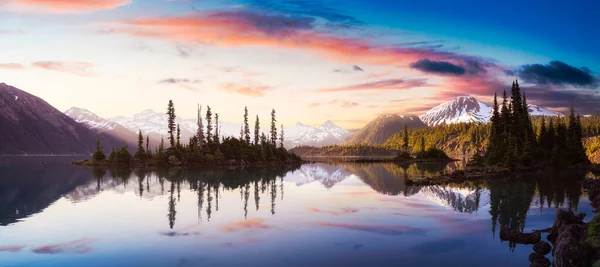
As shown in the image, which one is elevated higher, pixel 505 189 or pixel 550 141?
pixel 550 141

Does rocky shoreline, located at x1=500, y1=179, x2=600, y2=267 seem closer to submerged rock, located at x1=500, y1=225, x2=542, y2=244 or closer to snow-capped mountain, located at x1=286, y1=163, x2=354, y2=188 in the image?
submerged rock, located at x1=500, y1=225, x2=542, y2=244

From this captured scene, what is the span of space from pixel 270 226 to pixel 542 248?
797 inches

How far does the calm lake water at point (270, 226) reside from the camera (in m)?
26.3

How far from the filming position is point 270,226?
121ft

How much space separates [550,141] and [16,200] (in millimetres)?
134670

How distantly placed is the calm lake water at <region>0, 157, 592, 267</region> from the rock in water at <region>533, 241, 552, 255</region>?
0.82m

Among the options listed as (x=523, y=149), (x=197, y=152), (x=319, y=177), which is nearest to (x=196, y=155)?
(x=197, y=152)

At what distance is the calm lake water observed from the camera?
2634 centimetres

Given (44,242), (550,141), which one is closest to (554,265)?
(44,242)

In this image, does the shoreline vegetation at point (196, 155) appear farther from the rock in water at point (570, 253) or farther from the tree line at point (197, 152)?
the rock in water at point (570, 253)

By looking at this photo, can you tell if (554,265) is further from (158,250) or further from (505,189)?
(505,189)

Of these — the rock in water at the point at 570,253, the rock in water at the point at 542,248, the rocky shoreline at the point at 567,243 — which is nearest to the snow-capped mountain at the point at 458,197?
the rocky shoreline at the point at 567,243

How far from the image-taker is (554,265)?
23.4 meters

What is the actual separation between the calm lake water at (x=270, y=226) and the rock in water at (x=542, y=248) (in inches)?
32.3
